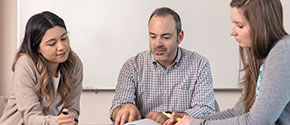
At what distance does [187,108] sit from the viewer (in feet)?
7.11

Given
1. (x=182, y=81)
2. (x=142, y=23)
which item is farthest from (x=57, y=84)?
(x=142, y=23)

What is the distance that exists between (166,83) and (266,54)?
93cm

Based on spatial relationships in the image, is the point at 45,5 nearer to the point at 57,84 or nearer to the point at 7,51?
the point at 7,51

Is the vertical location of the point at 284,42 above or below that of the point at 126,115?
above

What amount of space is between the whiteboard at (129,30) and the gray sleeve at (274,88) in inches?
78.0

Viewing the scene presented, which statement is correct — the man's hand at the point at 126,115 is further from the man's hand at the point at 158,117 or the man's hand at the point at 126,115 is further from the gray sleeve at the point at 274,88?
the gray sleeve at the point at 274,88

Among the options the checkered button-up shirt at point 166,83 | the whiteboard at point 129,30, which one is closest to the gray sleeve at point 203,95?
the checkered button-up shirt at point 166,83

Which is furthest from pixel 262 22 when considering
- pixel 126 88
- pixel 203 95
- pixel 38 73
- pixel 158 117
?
pixel 38 73

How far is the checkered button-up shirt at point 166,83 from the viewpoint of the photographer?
7.05 ft

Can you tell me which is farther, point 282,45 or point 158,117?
point 158,117

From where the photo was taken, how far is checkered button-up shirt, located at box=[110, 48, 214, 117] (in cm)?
215

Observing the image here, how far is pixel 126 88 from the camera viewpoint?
2.11 m

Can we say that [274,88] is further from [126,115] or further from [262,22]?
[126,115]

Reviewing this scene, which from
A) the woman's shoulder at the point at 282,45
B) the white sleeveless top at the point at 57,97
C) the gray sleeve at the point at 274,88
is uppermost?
the woman's shoulder at the point at 282,45
